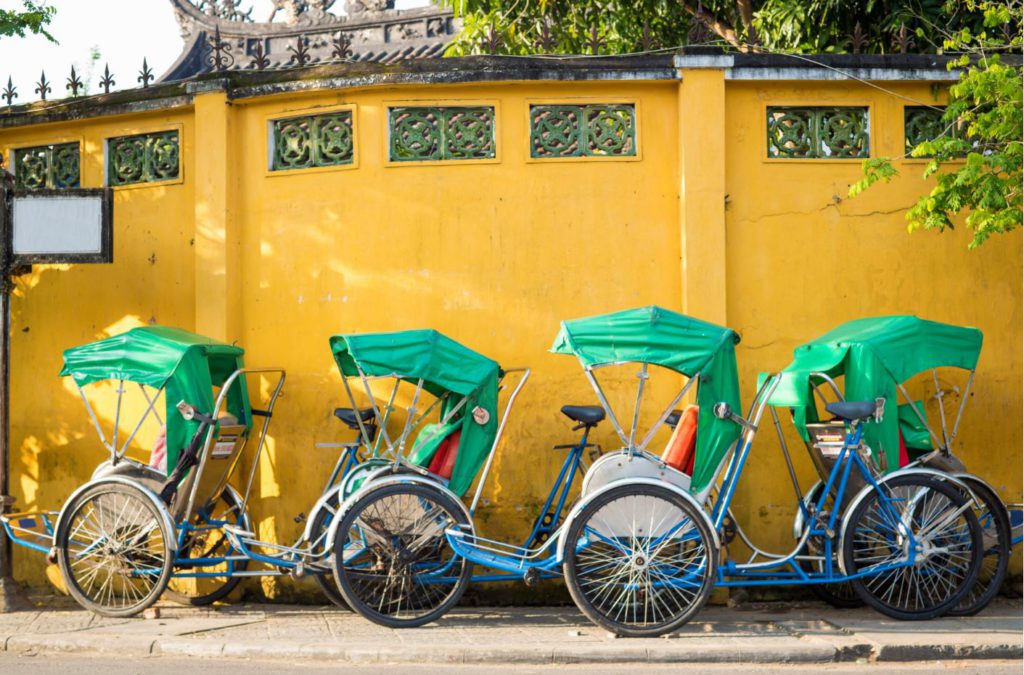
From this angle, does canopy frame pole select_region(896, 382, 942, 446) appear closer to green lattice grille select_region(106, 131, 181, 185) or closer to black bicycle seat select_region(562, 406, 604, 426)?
black bicycle seat select_region(562, 406, 604, 426)

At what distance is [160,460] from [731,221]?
14.2 ft

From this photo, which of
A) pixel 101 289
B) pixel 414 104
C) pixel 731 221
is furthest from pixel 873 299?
pixel 101 289

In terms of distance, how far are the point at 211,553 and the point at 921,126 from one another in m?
6.00

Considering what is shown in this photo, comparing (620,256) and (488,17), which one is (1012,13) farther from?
(488,17)

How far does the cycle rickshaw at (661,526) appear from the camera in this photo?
272 inches

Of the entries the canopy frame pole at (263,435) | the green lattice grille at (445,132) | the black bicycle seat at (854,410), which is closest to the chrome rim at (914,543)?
the black bicycle seat at (854,410)

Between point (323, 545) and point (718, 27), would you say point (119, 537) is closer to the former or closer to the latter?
point (323, 545)

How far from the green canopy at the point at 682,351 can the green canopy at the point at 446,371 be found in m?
0.69

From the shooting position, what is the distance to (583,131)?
330 inches

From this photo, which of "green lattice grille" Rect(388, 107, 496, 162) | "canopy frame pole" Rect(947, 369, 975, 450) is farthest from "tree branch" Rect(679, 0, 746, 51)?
"canopy frame pole" Rect(947, 369, 975, 450)

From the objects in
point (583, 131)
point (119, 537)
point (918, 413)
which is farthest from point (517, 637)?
point (583, 131)

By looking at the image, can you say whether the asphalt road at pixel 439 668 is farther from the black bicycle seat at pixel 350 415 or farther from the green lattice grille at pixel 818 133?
the green lattice grille at pixel 818 133

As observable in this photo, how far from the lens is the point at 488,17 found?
523 inches

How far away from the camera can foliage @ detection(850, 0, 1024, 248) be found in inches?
295
